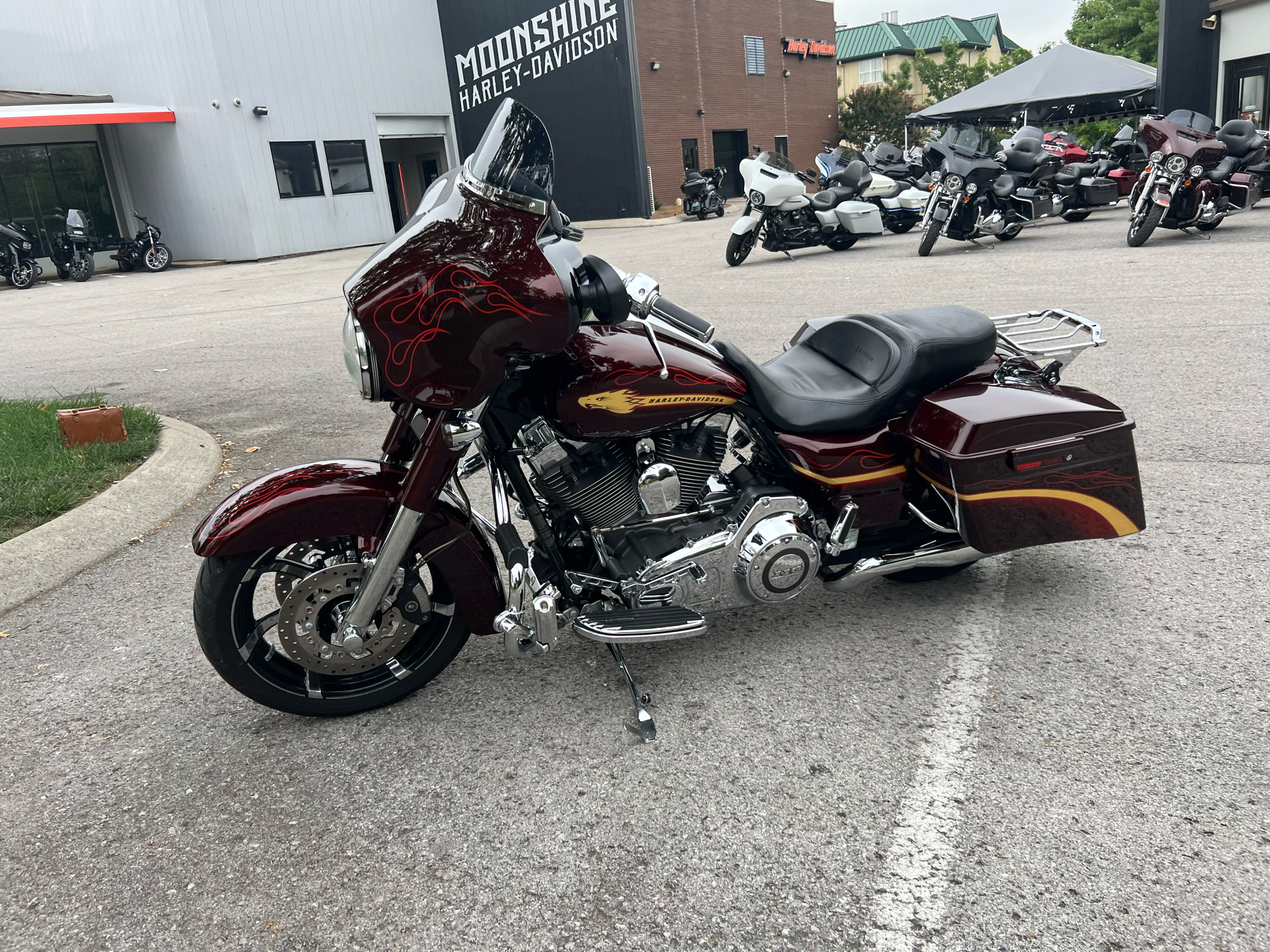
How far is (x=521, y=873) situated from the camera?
2.30 m

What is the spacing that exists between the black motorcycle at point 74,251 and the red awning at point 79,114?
6.71ft

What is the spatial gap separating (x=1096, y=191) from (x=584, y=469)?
15530 mm

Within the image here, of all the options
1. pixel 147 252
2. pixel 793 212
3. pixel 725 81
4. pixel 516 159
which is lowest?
pixel 793 212

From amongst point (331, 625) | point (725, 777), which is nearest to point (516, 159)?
point (331, 625)

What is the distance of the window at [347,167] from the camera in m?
25.6

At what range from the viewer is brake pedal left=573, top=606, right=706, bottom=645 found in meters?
2.79

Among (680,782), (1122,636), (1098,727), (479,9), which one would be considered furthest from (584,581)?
(479,9)

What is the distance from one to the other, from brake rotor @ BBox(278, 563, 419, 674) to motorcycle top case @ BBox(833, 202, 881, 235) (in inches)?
495

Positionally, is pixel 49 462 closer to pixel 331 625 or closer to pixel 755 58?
pixel 331 625

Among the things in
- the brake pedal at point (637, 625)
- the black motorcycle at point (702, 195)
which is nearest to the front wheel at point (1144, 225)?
the brake pedal at point (637, 625)

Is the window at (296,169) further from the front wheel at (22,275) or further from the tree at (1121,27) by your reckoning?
the tree at (1121,27)

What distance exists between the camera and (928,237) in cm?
1273

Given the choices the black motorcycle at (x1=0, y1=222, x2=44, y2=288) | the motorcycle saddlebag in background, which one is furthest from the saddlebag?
the black motorcycle at (x1=0, y1=222, x2=44, y2=288)

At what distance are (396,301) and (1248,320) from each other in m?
7.14
